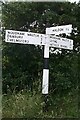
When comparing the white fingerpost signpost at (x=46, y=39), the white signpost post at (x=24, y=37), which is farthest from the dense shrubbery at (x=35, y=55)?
the white signpost post at (x=24, y=37)

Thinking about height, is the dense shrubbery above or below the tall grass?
above


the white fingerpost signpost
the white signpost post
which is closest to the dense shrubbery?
the white fingerpost signpost

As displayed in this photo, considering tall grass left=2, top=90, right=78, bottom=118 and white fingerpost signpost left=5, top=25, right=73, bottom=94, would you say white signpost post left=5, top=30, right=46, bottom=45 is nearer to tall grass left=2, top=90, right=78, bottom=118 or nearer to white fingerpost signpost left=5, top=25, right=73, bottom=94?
white fingerpost signpost left=5, top=25, right=73, bottom=94

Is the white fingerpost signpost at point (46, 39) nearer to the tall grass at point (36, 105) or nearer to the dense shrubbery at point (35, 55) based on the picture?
the dense shrubbery at point (35, 55)

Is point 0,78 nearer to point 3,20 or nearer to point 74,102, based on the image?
point 3,20

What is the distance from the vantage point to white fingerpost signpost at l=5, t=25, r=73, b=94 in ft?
14.6

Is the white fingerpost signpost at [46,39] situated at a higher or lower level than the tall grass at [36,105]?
higher

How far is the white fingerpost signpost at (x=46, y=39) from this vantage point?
4449mm

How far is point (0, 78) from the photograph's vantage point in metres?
4.75

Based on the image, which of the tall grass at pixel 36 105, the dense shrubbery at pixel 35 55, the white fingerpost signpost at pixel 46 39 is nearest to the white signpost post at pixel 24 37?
the white fingerpost signpost at pixel 46 39

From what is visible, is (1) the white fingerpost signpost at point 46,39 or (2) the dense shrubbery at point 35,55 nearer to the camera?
(1) the white fingerpost signpost at point 46,39

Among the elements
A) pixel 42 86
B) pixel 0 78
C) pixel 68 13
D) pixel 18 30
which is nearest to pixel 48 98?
pixel 42 86

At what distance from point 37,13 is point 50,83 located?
1.23 meters

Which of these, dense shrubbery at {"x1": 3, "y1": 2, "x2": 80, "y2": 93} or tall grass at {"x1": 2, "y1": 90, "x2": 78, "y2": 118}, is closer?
tall grass at {"x1": 2, "y1": 90, "x2": 78, "y2": 118}
